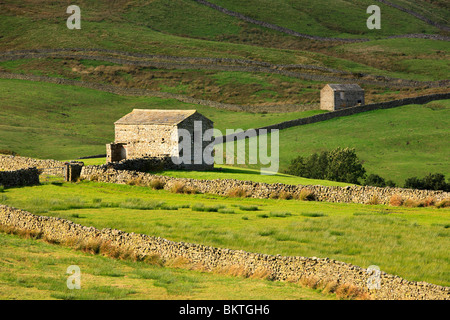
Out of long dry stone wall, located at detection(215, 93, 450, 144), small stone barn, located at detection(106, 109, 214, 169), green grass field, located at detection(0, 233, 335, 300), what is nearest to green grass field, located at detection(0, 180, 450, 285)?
green grass field, located at detection(0, 233, 335, 300)

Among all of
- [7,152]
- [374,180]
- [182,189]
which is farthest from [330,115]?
[182,189]

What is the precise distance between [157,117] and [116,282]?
3601cm

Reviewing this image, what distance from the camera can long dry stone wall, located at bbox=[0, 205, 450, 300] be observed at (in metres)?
17.8

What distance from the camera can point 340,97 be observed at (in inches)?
3652

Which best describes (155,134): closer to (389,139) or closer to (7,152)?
(7,152)

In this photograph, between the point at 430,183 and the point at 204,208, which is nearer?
the point at 204,208

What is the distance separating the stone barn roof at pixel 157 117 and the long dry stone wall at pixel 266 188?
802 centimetres

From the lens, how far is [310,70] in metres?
131

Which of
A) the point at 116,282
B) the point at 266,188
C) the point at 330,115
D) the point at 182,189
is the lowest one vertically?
the point at 116,282

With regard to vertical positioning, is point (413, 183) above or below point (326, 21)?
below

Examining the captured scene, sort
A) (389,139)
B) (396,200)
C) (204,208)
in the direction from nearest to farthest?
(204,208) → (396,200) → (389,139)

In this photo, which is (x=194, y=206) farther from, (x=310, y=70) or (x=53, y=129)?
(x=310, y=70)

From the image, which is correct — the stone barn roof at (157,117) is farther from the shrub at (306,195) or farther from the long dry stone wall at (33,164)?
the shrub at (306,195)

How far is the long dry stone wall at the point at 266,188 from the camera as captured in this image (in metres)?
37.5
